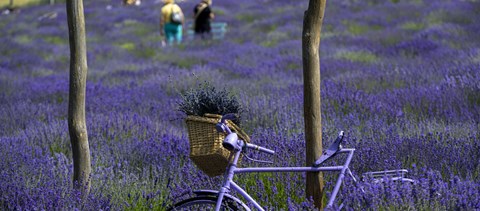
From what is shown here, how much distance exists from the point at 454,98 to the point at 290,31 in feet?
32.4

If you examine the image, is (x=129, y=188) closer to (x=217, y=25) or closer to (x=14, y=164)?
(x=14, y=164)

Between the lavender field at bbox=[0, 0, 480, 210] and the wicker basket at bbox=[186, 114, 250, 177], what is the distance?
8.7 inches

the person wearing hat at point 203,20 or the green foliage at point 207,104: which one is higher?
the green foliage at point 207,104

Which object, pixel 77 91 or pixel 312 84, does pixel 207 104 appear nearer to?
pixel 312 84

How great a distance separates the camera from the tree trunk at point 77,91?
11.9ft

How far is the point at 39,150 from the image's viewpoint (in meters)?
4.75

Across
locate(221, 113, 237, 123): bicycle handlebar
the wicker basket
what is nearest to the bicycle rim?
the wicker basket

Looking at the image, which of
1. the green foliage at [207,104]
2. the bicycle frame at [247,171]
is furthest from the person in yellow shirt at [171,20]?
the bicycle frame at [247,171]

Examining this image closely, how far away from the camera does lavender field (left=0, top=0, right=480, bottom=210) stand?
11.3ft

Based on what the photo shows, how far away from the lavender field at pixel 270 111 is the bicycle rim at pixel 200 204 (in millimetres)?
231

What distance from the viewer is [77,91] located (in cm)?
364

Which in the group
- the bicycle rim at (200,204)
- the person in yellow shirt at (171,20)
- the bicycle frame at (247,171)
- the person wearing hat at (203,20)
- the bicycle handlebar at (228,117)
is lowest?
the person wearing hat at (203,20)

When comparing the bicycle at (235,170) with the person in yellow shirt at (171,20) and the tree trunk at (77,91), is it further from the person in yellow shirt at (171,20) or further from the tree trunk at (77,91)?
the person in yellow shirt at (171,20)

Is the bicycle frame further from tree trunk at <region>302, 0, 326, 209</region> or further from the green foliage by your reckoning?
the green foliage
